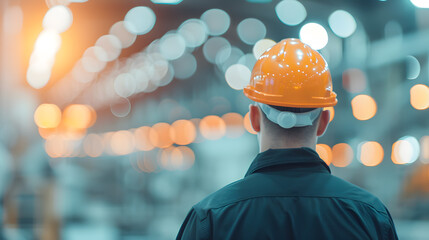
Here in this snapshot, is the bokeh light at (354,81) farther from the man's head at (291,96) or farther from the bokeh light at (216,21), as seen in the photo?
the man's head at (291,96)

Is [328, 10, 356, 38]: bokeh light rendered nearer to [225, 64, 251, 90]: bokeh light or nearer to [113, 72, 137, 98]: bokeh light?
[225, 64, 251, 90]: bokeh light

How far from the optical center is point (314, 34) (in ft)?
45.2

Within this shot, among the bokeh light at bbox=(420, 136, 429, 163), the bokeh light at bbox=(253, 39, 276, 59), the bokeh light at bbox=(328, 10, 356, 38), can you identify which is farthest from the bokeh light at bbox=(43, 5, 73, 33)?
the bokeh light at bbox=(420, 136, 429, 163)

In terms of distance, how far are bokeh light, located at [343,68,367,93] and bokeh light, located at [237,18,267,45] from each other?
11.3ft

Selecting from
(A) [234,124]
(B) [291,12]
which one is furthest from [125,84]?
(B) [291,12]

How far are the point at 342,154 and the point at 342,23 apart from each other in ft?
22.0

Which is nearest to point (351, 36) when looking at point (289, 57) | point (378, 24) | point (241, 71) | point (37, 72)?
point (378, 24)

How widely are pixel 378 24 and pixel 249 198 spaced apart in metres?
13.2

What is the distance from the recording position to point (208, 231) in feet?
5.58

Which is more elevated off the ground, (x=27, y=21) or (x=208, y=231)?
(x=27, y=21)

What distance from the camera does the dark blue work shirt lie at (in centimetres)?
169

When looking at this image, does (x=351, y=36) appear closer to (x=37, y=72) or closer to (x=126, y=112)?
(x=37, y=72)

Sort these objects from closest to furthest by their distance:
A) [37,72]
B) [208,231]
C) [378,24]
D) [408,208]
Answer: [208,231] → [37,72] → [408,208] → [378,24]

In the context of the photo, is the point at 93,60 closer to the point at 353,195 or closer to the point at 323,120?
the point at 323,120
